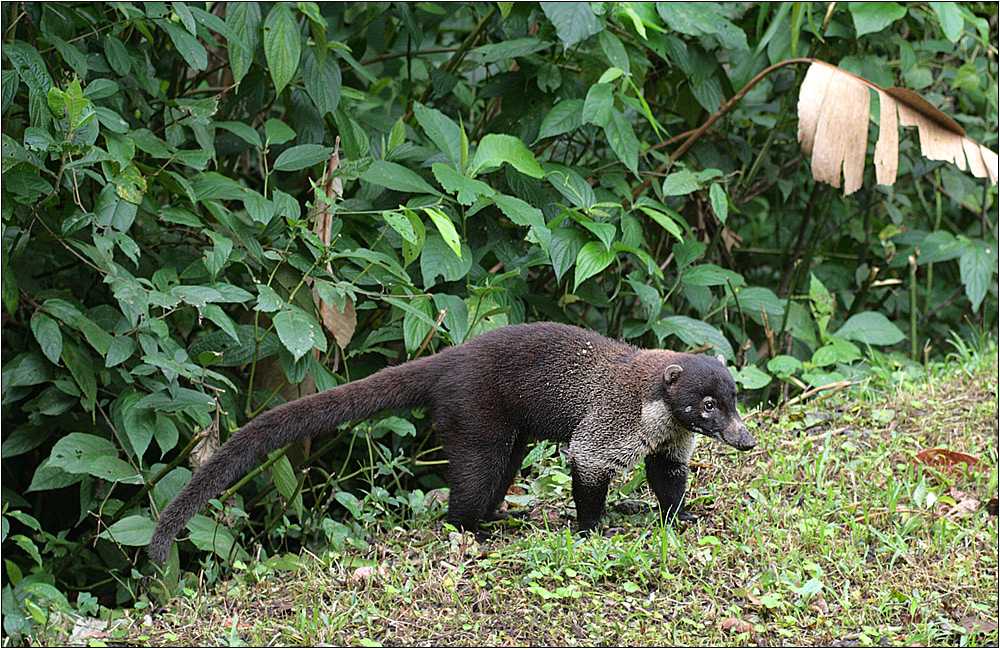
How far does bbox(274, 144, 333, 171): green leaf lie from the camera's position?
3885 mm

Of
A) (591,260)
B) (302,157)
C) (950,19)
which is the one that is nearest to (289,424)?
(302,157)

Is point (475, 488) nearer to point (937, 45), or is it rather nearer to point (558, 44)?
point (558, 44)

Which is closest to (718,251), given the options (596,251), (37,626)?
(596,251)

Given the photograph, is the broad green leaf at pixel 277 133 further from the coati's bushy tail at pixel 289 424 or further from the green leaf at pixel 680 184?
the green leaf at pixel 680 184

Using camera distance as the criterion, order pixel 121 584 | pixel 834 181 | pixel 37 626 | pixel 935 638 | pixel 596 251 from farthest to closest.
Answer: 1. pixel 834 181
2. pixel 596 251
3. pixel 121 584
4. pixel 37 626
5. pixel 935 638

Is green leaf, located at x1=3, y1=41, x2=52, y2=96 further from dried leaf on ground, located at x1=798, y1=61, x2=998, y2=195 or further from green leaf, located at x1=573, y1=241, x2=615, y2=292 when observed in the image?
dried leaf on ground, located at x1=798, y1=61, x2=998, y2=195

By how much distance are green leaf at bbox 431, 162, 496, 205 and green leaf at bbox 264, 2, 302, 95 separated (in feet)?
2.29

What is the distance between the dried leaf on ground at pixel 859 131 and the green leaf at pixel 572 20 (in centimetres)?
107

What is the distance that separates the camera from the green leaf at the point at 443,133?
4102 mm

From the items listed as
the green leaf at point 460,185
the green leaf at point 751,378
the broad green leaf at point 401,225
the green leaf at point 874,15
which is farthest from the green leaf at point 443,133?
the green leaf at point 874,15

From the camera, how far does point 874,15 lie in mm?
4625

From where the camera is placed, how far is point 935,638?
9.94 ft

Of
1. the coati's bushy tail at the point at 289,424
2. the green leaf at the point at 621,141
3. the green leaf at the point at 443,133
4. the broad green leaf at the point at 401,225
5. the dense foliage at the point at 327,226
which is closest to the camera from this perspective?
the coati's bushy tail at the point at 289,424

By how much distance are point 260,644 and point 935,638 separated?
2197 millimetres
